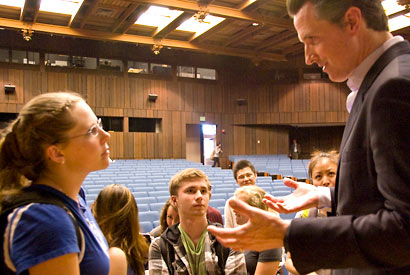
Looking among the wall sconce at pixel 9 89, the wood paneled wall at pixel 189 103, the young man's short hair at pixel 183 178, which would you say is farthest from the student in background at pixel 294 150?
the young man's short hair at pixel 183 178

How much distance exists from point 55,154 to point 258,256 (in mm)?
1559

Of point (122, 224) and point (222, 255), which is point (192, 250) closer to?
point (222, 255)

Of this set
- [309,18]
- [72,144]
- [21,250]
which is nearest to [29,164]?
[72,144]

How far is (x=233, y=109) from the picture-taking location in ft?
56.2

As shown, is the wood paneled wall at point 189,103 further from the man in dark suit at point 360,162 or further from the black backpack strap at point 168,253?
the man in dark suit at point 360,162

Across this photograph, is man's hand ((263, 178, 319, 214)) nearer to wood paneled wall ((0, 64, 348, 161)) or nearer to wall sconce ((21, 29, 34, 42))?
wall sconce ((21, 29, 34, 42))

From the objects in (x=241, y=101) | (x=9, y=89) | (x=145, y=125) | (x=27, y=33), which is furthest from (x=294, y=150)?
(x=9, y=89)

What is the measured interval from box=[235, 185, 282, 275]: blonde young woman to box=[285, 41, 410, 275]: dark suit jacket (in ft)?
3.64

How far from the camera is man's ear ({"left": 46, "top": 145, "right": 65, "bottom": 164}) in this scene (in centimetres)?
119

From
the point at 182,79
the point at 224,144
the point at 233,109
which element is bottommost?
the point at 224,144

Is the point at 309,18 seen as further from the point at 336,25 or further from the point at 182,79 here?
the point at 182,79

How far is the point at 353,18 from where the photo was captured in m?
0.99

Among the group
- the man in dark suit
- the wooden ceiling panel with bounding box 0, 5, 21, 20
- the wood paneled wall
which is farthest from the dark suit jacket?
the wood paneled wall

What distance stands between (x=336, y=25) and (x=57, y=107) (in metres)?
0.92
